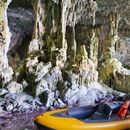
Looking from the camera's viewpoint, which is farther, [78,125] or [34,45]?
[34,45]

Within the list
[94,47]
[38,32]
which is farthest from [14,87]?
[94,47]

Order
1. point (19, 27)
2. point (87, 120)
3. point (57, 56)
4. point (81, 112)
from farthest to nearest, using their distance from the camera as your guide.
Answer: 1. point (19, 27)
2. point (57, 56)
3. point (81, 112)
4. point (87, 120)

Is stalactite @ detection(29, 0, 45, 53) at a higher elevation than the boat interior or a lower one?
higher

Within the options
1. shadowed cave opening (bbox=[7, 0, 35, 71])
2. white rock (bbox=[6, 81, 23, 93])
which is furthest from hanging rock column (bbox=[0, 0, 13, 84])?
shadowed cave opening (bbox=[7, 0, 35, 71])

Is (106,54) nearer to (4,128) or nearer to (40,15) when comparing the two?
(40,15)

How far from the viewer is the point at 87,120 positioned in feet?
25.9

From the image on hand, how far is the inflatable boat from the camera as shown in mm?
7723

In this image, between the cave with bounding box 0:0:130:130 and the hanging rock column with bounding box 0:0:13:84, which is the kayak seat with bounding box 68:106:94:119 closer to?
the cave with bounding box 0:0:130:130

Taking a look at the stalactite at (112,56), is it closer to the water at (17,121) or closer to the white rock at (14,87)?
the white rock at (14,87)

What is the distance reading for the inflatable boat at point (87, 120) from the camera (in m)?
7.72

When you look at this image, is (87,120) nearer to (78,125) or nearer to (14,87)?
(78,125)

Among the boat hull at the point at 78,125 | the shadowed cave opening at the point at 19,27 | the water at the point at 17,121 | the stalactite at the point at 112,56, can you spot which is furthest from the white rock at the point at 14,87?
the stalactite at the point at 112,56

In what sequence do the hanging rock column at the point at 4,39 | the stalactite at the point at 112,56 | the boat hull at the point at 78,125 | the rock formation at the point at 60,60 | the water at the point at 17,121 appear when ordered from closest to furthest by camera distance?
1. the boat hull at the point at 78,125
2. the water at the point at 17,121
3. the hanging rock column at the point at 4,39
4. the rock formation at the point at 60,60
5. the stalactite at the point at 112,56

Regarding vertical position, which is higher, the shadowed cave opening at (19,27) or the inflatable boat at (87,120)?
the shadowed cave opening at (19,27)
